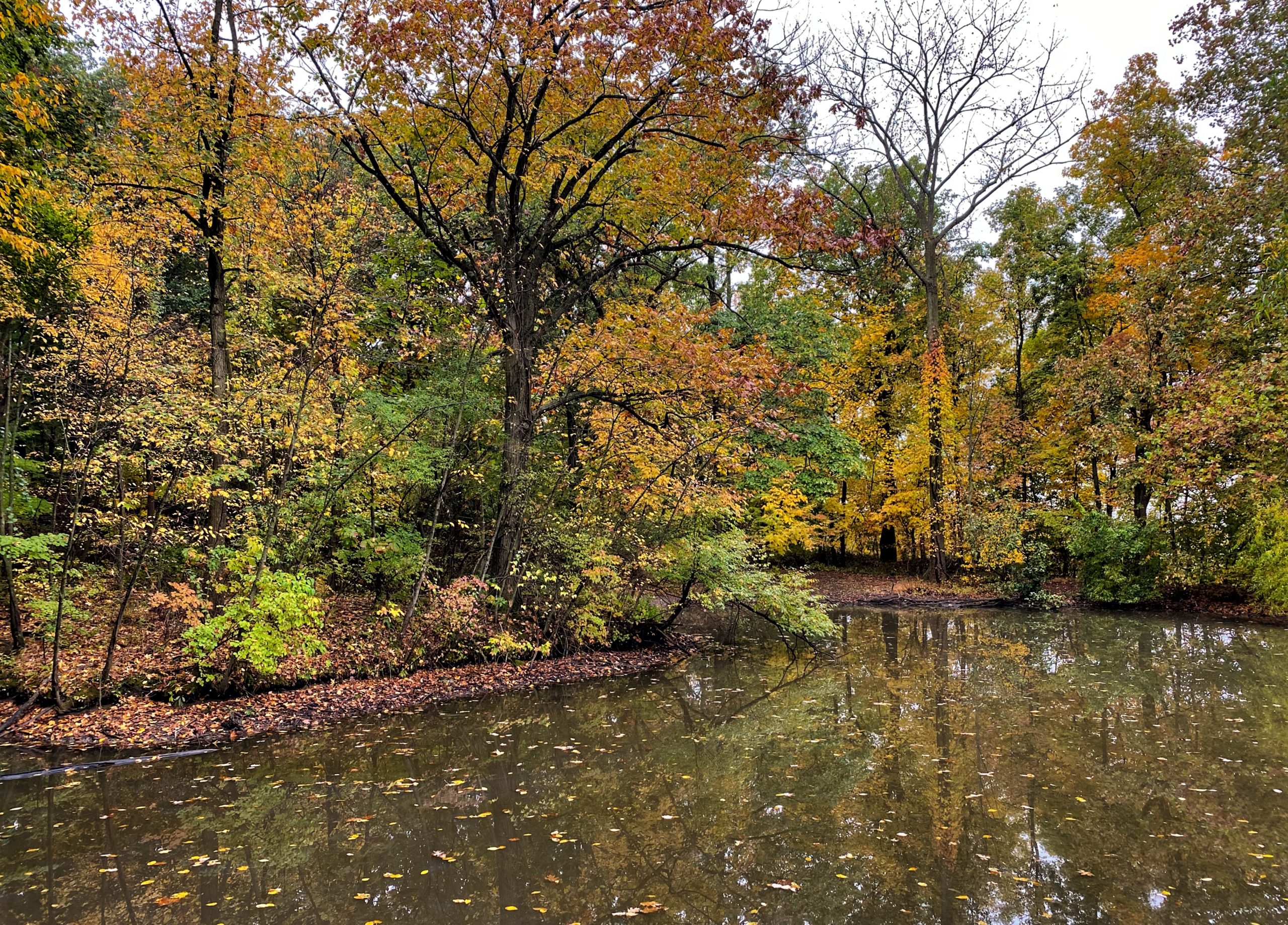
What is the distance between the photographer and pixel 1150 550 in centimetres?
1717

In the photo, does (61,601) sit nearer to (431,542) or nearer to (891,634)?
(431,542)

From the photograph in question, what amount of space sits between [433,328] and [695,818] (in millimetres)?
10400

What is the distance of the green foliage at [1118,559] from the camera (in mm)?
17062

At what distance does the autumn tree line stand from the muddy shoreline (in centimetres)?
30

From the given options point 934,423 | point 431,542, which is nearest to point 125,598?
point 431,542

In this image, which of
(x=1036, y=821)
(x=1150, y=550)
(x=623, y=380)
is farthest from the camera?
(x=1150, y=550)

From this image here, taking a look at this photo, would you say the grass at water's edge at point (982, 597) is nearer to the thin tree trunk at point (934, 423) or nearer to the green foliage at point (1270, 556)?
the green foliage at point (1270, 556)

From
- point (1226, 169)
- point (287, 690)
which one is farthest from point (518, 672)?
point (1226, 169)

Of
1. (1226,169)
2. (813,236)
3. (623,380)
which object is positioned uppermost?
(1226,169)

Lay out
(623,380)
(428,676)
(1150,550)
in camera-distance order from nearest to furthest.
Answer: (428,676), (623,380), (1150,550)

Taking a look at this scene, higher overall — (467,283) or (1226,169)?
(1226,169)

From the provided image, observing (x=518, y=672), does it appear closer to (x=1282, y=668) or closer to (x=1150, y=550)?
(x=1282, y=668)

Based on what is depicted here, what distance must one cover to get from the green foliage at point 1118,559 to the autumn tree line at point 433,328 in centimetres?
118

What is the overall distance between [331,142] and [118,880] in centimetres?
897
